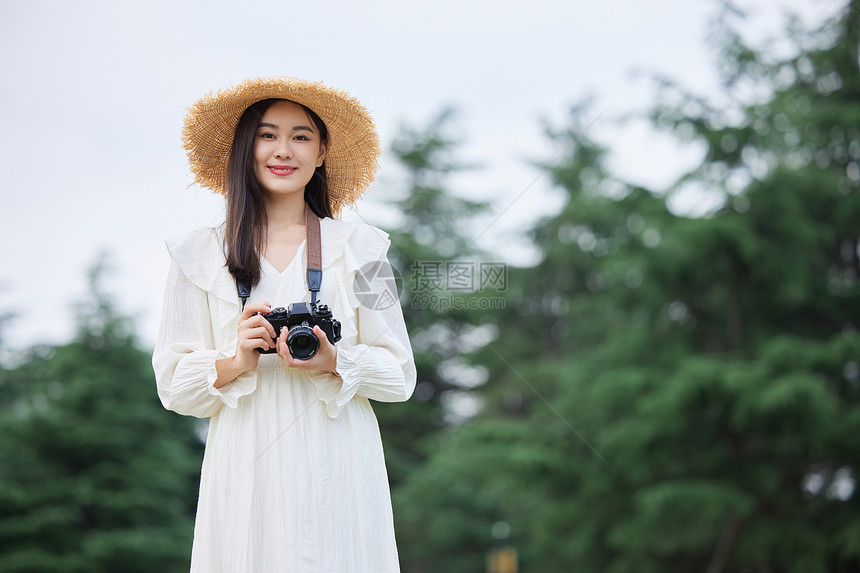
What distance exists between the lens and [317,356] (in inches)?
82.4

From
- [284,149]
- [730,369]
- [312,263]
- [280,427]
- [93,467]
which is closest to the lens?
[280,427]

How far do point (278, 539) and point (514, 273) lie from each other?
691 inches

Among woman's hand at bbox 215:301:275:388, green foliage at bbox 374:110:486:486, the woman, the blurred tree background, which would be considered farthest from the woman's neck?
green foliage at bbox 374:110:486:486

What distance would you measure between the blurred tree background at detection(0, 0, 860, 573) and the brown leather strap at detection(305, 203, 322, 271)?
219 inches

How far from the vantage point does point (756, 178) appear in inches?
457

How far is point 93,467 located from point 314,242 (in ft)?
50.9

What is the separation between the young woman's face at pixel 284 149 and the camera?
2.41 meters

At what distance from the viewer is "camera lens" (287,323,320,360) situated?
6.68ft

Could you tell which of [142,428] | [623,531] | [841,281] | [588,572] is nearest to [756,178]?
[841,281]

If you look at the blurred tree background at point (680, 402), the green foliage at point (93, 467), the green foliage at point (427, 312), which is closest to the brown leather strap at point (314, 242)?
the blurred tree background at point (680, 402)

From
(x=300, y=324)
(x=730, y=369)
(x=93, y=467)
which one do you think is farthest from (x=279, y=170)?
(x=93, y=467)

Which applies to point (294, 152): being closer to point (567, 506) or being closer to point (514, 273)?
point (567, 506)

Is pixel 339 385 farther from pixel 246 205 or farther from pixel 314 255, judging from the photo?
pixel 246 205

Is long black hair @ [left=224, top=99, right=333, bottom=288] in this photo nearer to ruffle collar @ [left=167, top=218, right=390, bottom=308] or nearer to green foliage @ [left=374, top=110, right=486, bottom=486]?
ruffle collar @ [left=167, top=218, right=390, bottom=308]
